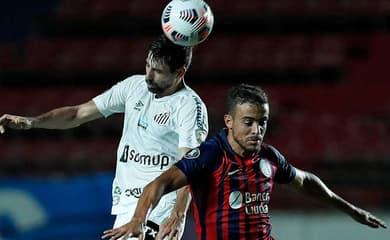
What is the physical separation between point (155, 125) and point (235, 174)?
31.3 inches

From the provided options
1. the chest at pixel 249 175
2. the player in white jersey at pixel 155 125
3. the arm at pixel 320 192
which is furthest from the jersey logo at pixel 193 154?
the arm at pixel 320 192

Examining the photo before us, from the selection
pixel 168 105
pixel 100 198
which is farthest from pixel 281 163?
pixel 100 198

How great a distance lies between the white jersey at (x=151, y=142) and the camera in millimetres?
5008

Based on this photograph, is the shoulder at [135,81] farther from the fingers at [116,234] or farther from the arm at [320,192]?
the fingers at [116,234]

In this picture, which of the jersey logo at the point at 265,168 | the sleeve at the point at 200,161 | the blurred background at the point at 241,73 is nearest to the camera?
the sleeve at the point at 200,161

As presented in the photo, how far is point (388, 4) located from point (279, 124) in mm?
2971

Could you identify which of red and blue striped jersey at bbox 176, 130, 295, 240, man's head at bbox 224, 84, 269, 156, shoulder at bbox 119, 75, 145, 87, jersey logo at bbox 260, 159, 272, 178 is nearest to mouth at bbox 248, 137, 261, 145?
man's head at bbox 224, 84, 269, 156

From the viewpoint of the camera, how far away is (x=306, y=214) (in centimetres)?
829

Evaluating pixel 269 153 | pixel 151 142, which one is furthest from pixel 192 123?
pixel 269 153

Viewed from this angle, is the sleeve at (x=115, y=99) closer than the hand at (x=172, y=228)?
No

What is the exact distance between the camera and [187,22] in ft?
16.6

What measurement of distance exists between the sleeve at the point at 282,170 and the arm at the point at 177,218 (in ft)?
1.56

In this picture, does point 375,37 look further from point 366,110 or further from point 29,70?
point 29,70

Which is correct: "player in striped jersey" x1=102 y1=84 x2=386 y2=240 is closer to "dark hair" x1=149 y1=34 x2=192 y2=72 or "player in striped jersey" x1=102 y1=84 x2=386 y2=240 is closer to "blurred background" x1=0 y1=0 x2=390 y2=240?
"dark hair" x1=149 y1=34 x2=192 y2=72
